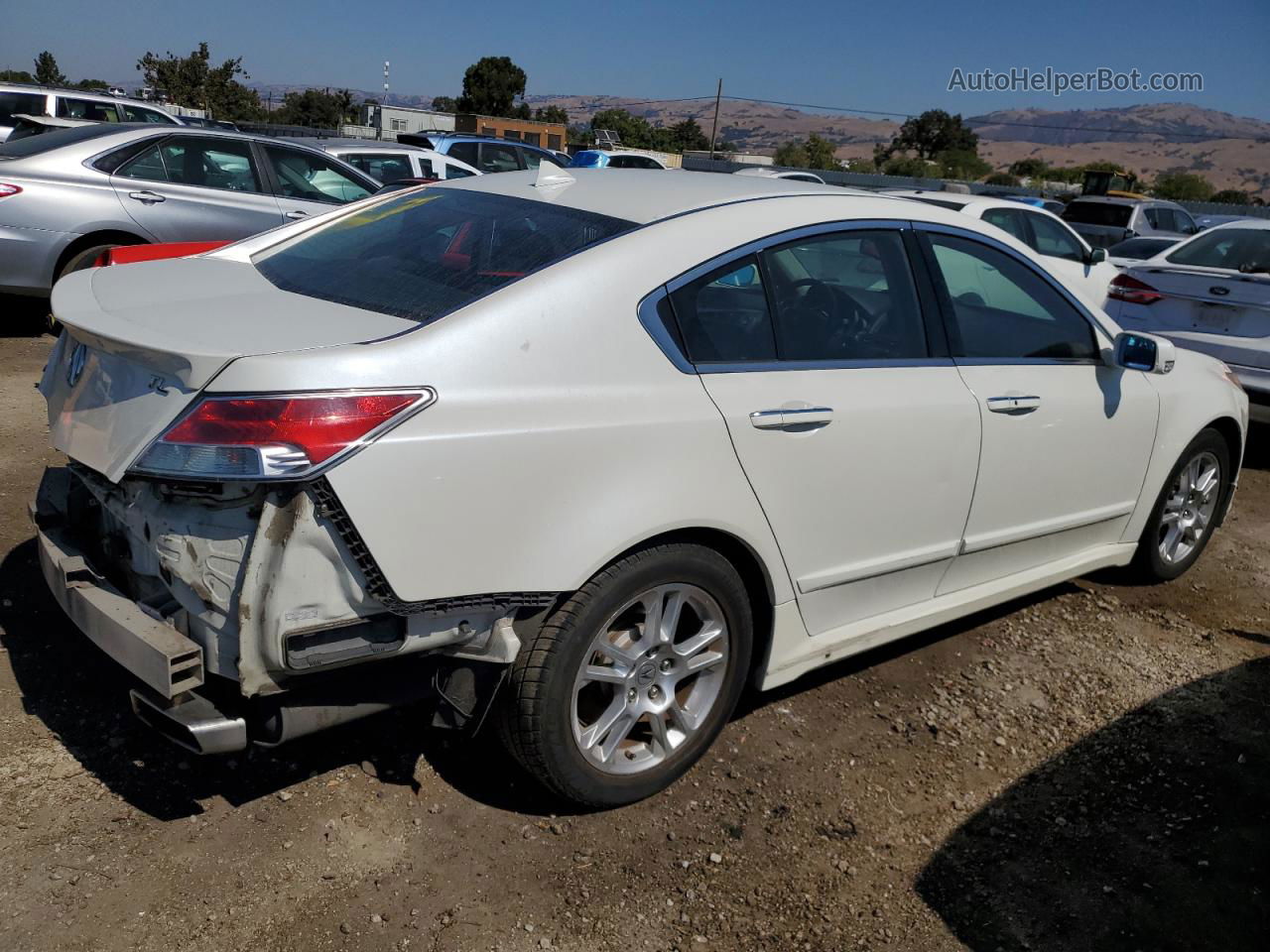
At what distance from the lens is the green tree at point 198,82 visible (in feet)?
167

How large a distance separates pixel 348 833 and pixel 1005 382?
253 centimetres

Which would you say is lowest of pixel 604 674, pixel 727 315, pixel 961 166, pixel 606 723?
pixel 606 723

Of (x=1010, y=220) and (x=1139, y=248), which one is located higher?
(x=1010, y=220)

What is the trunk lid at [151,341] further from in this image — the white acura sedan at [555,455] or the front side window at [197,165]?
the front side window at [197,165]

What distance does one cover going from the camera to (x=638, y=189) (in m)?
3.30

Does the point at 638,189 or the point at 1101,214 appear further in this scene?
the point at 1101,214

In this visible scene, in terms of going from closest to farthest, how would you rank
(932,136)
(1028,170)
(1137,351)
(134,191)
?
(1137,351) < (134,191) < (1028,170) < (932,136)

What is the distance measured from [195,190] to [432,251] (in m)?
6.14

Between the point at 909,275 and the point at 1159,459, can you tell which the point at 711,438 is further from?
the point at 1159,459

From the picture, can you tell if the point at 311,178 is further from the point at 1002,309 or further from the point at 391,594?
the point at 391,594

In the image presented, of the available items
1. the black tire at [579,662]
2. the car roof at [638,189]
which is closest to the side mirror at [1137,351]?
the car roof at [638,189]

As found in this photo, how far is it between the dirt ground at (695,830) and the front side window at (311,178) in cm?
564

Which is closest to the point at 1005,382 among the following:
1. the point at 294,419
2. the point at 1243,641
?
the point at 1243,641

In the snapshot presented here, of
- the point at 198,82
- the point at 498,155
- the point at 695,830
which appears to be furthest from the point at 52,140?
the point at 198,82
